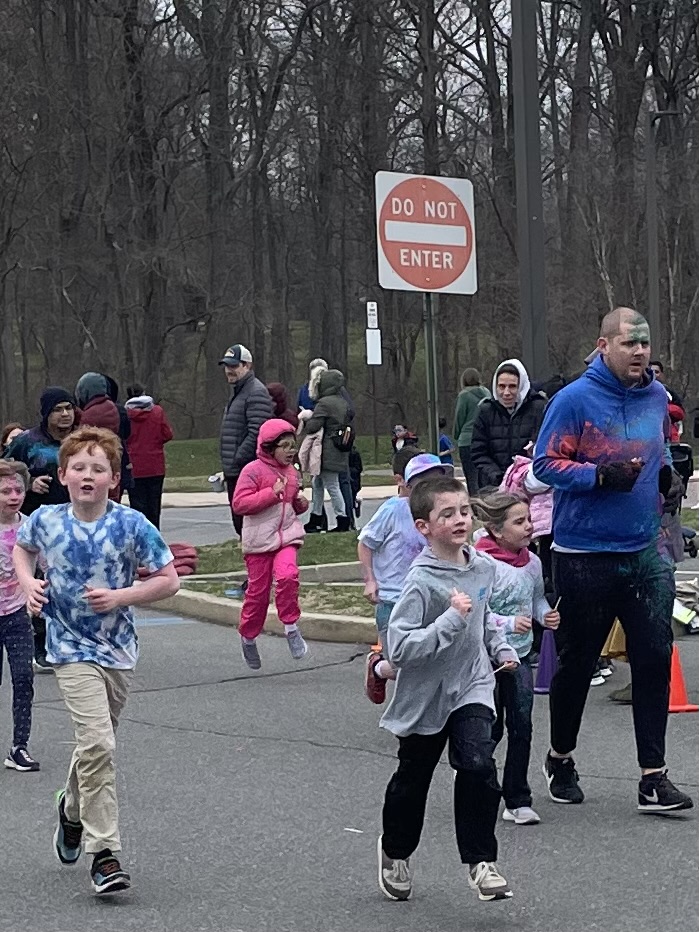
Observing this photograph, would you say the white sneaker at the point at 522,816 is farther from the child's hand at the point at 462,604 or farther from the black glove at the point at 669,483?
the child's hand at the point at 462,604

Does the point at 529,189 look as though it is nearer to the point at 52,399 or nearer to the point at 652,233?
the point at 52,399

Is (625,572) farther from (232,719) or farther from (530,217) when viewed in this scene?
(530,217)

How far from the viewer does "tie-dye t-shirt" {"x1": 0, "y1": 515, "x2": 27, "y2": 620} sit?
27.9ft

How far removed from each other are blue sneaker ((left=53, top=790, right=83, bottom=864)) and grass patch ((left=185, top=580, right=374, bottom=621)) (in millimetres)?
6309

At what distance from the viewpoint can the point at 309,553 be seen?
16938mm

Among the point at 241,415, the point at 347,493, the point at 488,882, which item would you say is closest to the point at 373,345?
the point at 347,493

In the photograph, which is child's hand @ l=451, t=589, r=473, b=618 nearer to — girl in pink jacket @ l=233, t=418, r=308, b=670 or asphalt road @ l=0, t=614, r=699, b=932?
asphalt road @ l=0, t=614, r=699, b=932

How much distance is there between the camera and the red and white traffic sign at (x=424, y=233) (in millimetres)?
11438

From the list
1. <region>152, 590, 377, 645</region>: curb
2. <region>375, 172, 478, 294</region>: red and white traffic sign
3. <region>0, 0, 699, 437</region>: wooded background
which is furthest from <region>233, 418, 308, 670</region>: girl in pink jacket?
<region>0, 0, 699, 437</region>: wooded background

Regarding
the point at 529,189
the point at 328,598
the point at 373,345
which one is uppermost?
the point at 529,189

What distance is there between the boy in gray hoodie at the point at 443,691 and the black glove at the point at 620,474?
121cm

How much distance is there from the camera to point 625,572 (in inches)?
279

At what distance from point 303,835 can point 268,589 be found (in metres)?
4.40

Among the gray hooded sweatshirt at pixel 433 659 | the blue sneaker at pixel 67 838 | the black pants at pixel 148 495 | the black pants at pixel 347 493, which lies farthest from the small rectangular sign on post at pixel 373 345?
the gray hooded sweatshirt at pixel 433 659
